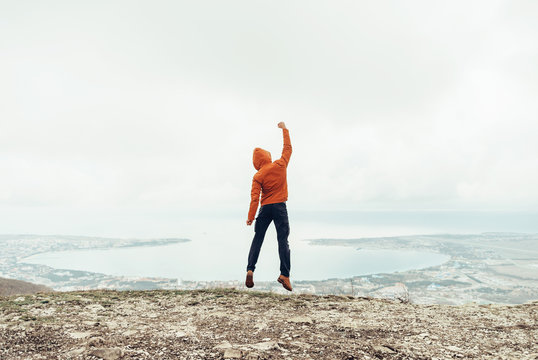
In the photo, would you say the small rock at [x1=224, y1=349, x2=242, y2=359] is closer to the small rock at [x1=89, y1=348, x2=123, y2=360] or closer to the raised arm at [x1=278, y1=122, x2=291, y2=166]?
the small rock at [x1=89, y1=348, x2=123, y2=360]

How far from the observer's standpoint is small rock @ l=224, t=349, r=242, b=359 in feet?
9.90

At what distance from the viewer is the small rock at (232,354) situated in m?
3.02

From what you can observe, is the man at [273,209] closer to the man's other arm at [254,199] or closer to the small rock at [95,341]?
the man's other arm at [254,199]

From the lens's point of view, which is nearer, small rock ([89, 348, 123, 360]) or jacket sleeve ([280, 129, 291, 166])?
small rock ([89, 348, 123, 360])

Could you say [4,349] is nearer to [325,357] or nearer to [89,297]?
[89,297]

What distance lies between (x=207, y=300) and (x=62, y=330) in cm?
263

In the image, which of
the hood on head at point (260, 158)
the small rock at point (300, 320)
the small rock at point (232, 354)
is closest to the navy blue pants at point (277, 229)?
the hood on head at point (260, 158)

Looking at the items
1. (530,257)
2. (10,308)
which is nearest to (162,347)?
(10,308)

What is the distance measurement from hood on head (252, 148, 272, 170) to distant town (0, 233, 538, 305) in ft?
10.7

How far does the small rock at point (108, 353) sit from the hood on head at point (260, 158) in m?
4.90

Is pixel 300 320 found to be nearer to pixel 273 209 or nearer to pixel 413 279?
pixel 273 209

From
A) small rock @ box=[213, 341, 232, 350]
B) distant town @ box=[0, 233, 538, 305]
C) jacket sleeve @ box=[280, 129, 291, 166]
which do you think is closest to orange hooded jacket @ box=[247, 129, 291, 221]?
jacket sleeve @ box=[280, 129, 291, 166]

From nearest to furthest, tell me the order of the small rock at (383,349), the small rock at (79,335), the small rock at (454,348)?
1. the small rock at (383,349)
2. the small rock at (454,348)
3. the small rock at (79,335)

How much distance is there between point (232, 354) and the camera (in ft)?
10.1
